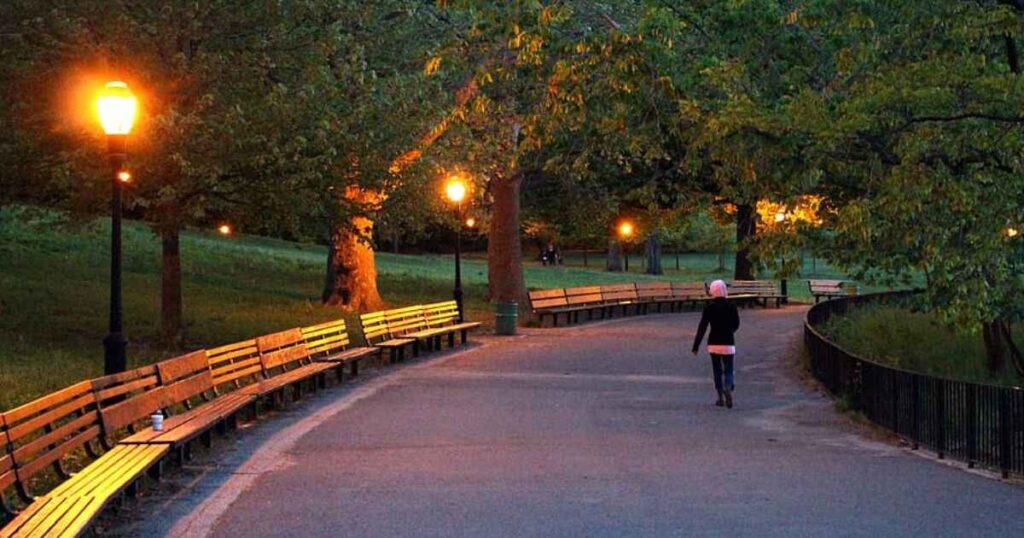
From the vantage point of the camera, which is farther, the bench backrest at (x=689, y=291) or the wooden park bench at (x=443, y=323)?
the bench backrest at (x=689, y=291)

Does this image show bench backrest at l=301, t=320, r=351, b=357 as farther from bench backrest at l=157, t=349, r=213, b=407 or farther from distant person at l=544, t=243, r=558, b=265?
distant person at l=544, t=243, r=558, b=265

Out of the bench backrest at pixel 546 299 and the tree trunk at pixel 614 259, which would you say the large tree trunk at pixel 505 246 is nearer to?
the bench backrest at pixel 546 299

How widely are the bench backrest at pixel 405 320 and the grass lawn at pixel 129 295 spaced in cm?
291

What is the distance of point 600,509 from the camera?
342 inches

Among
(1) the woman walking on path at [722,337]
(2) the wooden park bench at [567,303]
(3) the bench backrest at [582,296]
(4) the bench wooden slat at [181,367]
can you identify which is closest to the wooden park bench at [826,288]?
(2) the wooden park bench at [567,303]

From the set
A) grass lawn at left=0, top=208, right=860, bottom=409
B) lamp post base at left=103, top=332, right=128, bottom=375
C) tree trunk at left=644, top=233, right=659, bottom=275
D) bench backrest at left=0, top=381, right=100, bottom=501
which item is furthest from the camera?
tree trunk at left=644, top=233, right=659, bottom=275

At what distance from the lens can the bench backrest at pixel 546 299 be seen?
1206 inches

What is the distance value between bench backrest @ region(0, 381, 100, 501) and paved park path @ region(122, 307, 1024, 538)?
2.56 feet

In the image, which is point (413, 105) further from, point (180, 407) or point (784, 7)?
point (180, 407)

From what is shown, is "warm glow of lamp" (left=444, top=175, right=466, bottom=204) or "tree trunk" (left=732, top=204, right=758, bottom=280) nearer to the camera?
"warm glow of lamp" (left=444, top=175, right=466, bottom=204)

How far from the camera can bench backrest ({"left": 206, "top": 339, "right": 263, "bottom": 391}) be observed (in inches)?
528

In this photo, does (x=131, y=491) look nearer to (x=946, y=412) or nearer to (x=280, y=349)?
(x=280, y=349)

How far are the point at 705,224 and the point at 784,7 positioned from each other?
6312 cm

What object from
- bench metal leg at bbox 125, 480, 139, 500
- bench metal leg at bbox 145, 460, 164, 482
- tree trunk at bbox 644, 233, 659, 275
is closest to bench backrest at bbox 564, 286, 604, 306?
bench metal leg at bbox 145, 460, 164, 482
